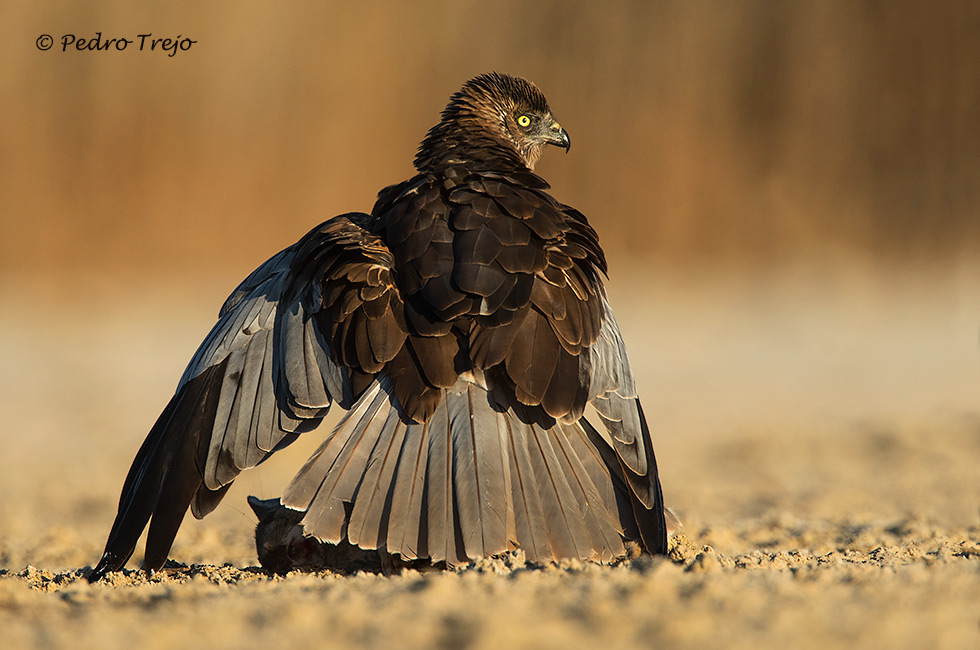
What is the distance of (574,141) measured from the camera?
1942 cm

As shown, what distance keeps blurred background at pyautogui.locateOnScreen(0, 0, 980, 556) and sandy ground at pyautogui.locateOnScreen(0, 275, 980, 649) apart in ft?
2.25

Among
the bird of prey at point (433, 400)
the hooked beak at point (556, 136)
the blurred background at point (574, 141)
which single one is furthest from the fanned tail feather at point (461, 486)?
the blurred background at point (574, 141)

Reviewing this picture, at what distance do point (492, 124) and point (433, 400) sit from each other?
8.20 feet

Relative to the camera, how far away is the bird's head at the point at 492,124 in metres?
5.52

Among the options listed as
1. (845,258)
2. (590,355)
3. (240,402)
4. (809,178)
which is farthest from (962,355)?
(240,402)

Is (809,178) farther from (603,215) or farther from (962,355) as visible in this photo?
(962,355)

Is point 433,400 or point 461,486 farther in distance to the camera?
point 433,400

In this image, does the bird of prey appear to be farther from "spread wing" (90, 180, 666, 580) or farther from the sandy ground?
the sandy ground

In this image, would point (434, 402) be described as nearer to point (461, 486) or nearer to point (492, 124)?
point (461, 486)

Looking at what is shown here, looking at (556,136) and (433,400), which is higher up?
(556,136)

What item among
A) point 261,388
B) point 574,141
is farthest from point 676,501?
point 574,141

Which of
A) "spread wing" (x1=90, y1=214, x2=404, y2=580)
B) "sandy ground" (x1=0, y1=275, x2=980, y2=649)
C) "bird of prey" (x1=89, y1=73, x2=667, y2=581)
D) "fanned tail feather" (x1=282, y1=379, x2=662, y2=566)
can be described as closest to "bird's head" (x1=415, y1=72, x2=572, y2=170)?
"bird of prey" (x1=89, y1=73, x2=667, y2=581)

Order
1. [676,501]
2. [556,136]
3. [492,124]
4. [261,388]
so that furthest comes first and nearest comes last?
1. [676,501]
2. [556,136]
3. [492,124]
4. [261,388]

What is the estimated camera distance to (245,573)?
417 cm
